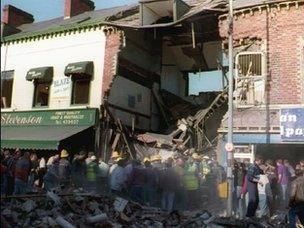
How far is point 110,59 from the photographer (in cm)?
2166

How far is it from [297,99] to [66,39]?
11.4m

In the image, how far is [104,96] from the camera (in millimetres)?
21406

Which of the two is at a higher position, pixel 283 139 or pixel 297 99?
pixel 297 99

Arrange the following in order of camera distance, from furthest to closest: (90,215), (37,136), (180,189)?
(37,136)
(180,189)
(90,215)

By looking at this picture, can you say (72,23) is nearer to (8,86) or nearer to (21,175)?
(8,86)

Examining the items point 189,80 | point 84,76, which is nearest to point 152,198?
point 84,76

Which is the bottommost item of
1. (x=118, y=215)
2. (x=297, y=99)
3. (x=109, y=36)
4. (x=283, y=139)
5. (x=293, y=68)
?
(x=118, y=215)

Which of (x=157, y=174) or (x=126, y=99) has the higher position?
(x=126, y=99)

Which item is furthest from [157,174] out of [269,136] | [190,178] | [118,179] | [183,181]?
[269,136]

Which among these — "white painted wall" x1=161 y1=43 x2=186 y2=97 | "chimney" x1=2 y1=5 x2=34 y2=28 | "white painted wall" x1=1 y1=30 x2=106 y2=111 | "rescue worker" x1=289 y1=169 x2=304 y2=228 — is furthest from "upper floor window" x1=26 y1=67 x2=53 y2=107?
"rescue worker" x1=289 y1=169 x2=304 y2=228

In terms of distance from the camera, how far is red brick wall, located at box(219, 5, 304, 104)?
1755 cm

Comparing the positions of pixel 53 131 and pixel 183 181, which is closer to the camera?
pixel 183 181

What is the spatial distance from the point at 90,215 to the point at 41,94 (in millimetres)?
12945

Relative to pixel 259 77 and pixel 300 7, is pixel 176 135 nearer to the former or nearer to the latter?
pixel 259 77
